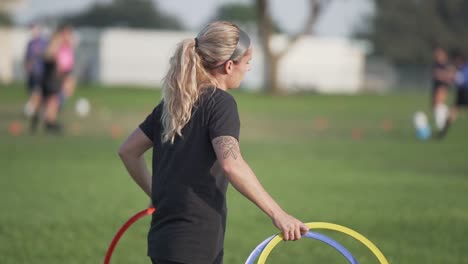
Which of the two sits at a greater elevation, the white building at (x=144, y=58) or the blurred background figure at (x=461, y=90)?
the blurred background figure at (x=461, y=90)

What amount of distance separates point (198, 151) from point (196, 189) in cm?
17

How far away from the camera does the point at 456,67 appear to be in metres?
23.5

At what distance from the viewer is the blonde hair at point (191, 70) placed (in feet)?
13.8

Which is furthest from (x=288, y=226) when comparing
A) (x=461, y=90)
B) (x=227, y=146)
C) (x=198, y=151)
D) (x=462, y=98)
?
(x=461, y=90)

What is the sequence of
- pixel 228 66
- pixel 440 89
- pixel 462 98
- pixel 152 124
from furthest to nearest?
pixel 440 89 < pixel 462 98 < pixel 152 124 < pixel 228 66

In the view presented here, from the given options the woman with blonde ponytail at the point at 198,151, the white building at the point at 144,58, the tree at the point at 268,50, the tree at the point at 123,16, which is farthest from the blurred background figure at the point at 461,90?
the tree at the point at 123,16

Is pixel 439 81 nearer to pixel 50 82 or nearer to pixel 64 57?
pixel 64 57

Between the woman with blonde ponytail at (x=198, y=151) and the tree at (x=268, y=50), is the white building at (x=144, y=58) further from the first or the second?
the woman with blonde ponytail at (x=198, y=151)

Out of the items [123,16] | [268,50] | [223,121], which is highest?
[223,121]

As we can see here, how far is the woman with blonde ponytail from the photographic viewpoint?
13.7ft

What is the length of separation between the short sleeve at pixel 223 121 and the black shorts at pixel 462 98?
1768 centimetres

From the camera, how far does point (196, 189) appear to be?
14.0 ft

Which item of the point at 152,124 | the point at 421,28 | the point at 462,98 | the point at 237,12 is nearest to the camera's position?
the point at 152,124

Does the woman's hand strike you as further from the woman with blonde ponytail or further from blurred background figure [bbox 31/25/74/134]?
blurred background figure [bbox 31/25/74/134]
